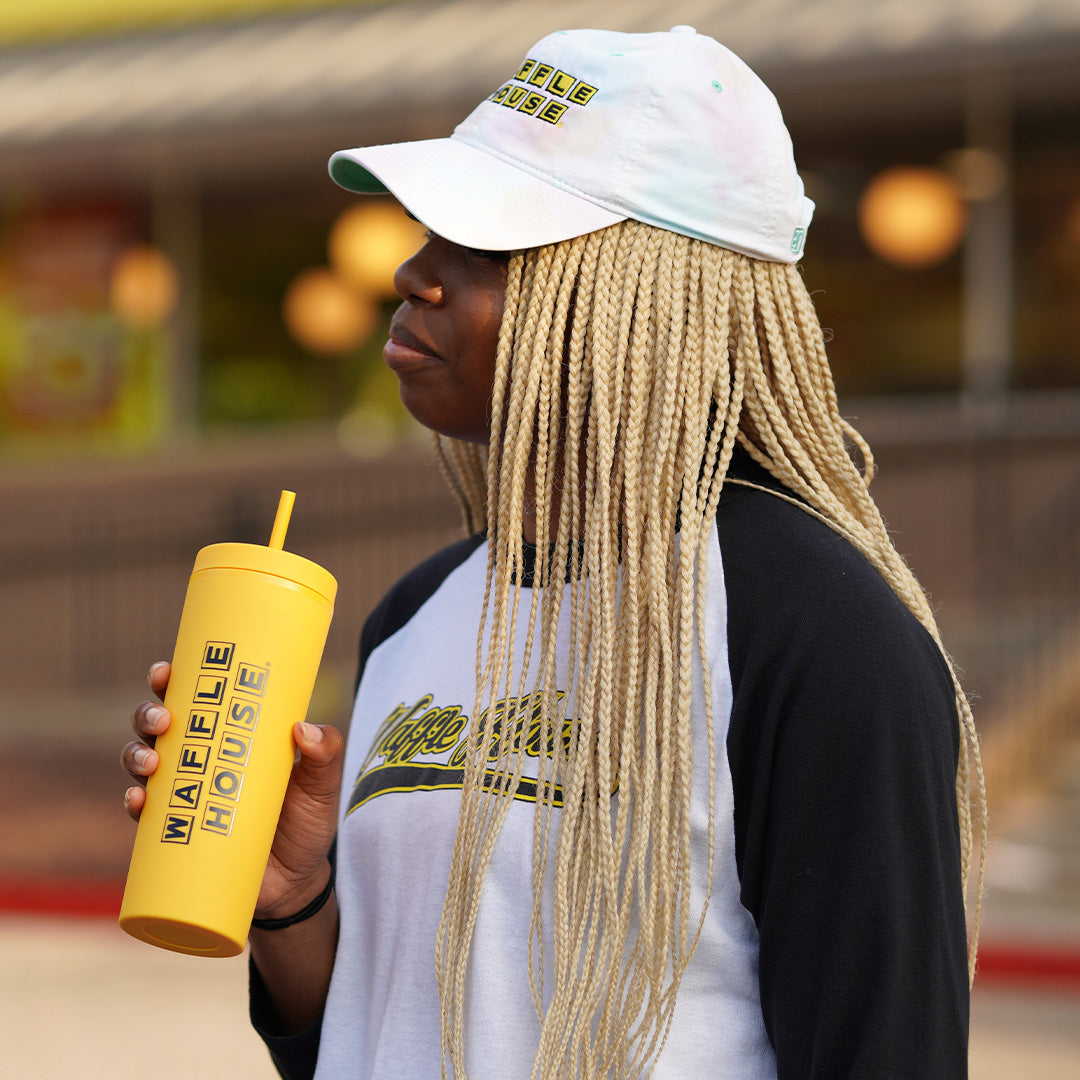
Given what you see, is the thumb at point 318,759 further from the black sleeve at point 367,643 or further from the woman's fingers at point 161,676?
the black sleeve at point 367,643

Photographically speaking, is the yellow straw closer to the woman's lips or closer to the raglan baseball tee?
the woman's lips

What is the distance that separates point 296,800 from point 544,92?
0.95 m

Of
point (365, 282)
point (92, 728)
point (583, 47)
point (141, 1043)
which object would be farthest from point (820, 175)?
point (583, 47)

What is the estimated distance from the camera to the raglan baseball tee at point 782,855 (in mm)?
1531

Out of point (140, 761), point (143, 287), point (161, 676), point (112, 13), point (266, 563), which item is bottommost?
point (140, 761)

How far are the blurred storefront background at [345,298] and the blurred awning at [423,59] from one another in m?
0.03

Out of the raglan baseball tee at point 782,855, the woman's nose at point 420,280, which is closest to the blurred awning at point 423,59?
the woman's nose at point 420,280

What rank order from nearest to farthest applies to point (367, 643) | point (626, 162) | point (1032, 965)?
point (626, 162) → point (367, 643) → point (1032, 965)

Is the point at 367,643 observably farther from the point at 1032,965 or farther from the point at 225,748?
the point at 1032,965

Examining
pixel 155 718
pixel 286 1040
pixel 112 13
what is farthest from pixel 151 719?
pixel 112 13

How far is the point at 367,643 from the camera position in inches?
95.1

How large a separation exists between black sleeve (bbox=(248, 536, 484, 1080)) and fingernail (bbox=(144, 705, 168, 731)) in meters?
0.54

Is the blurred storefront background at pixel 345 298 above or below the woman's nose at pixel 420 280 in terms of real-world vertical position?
above

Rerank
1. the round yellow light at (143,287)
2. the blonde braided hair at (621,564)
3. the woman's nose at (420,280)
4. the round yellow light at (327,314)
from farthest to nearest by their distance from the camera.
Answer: the round yellow light at (143,287), the round yellow light at (327,314), the woman's nose at (420,280), the blonde braided hair at (621,564)
